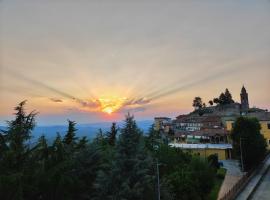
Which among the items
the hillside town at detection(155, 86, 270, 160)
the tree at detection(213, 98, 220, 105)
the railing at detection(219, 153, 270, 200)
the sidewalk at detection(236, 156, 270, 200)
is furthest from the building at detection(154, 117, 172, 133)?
the sidewalk at detection(236, 156, 270, 200)

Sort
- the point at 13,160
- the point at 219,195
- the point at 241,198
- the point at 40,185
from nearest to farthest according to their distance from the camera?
1. the point at 13,160
2. the point at 40,185
3. the point at 241,198
4. the point at 219,195

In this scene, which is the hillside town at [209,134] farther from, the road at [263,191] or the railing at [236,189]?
the road at [263,191]

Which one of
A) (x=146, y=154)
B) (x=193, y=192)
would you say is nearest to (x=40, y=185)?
(x=146, y=154)

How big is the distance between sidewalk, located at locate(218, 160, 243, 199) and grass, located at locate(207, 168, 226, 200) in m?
0.38

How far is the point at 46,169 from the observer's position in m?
19.5

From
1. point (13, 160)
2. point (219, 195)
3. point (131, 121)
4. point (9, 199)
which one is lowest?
point (219, 195)

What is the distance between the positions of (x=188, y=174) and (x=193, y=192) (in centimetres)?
140

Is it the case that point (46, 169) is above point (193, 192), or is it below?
above

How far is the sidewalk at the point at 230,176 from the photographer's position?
3208 centimetres

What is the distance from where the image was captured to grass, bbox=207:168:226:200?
30.0 m

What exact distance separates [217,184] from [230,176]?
421 centimetres

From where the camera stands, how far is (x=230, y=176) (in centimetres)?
3800

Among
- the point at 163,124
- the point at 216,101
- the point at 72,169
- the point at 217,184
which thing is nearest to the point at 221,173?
Result: the point at 217,184

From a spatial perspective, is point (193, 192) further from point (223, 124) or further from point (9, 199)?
point (223, 124)
